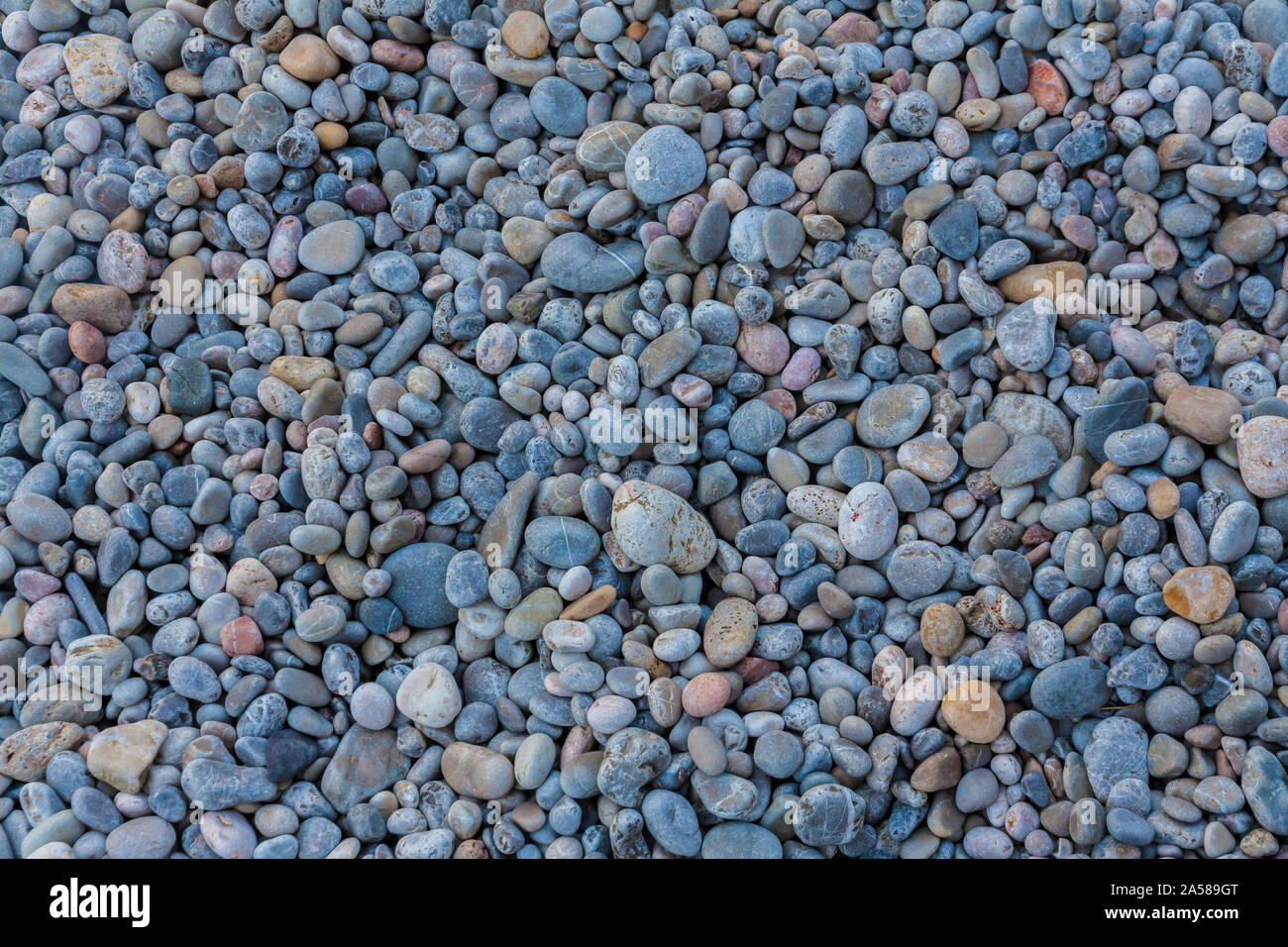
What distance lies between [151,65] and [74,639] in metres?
1.68

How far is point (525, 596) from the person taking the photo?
88.1 inches

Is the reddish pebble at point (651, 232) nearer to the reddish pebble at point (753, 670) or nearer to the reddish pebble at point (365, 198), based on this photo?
the reddish pebble at point (365, 198)

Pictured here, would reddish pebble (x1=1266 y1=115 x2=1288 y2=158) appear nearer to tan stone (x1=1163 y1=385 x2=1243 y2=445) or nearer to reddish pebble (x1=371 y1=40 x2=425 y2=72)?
tan stone (x1=1163 y1=385 x2=1243 y2=445)

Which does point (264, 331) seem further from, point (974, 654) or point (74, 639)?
point (974, 654)

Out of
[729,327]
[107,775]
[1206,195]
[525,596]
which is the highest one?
[1206,195]

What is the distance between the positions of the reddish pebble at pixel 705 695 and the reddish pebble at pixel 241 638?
0.98 m

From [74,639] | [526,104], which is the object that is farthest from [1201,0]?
[74,639]

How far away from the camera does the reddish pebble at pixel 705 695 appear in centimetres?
205

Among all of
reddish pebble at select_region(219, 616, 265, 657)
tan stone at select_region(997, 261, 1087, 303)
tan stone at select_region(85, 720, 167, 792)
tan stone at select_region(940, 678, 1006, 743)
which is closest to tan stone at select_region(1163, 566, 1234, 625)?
tan stone at select_region(940, 678, 1006, 743)

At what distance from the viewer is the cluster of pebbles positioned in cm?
201

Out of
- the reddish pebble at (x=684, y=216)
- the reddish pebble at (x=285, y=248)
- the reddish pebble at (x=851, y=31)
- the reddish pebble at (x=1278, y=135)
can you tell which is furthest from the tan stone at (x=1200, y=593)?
the reddish pebble at (x=285, y=248)

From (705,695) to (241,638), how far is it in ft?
3.45

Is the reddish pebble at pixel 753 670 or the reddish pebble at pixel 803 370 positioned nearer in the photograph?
the reddish pebble at pixel 753 670

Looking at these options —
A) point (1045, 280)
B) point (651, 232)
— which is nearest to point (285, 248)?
point (651, 232)
